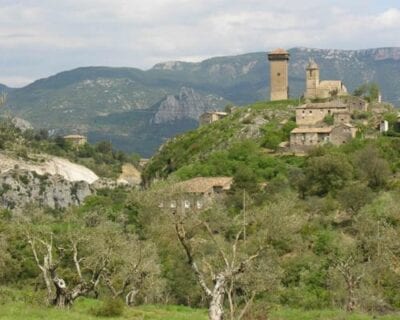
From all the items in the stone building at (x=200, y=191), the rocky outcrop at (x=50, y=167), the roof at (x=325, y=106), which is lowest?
the rocky outcrop at (x=50, y=167)

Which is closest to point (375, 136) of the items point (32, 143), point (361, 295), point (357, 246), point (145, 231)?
point (145, 231)

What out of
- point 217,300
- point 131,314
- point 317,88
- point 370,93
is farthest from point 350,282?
point 370,93

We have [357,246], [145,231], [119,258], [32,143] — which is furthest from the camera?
[32,143]

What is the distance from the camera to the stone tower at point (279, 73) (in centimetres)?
11038

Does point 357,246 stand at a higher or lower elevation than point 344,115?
lower

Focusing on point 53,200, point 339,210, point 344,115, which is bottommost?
point 53,200

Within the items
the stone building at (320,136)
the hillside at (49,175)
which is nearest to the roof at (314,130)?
the stone building at (320,136)

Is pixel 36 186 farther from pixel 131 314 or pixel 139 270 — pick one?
pixel 131 314

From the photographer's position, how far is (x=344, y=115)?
93.6 m

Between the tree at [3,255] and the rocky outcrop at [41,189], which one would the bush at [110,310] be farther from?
the rocky outcrop at [41,189]

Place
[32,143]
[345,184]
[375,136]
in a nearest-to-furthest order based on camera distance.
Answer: [345,184] < [375,136] < [32,143]

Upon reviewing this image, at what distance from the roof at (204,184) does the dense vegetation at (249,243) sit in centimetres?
253

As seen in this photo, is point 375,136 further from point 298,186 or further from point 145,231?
point 145,231

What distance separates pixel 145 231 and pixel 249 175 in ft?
51.0
